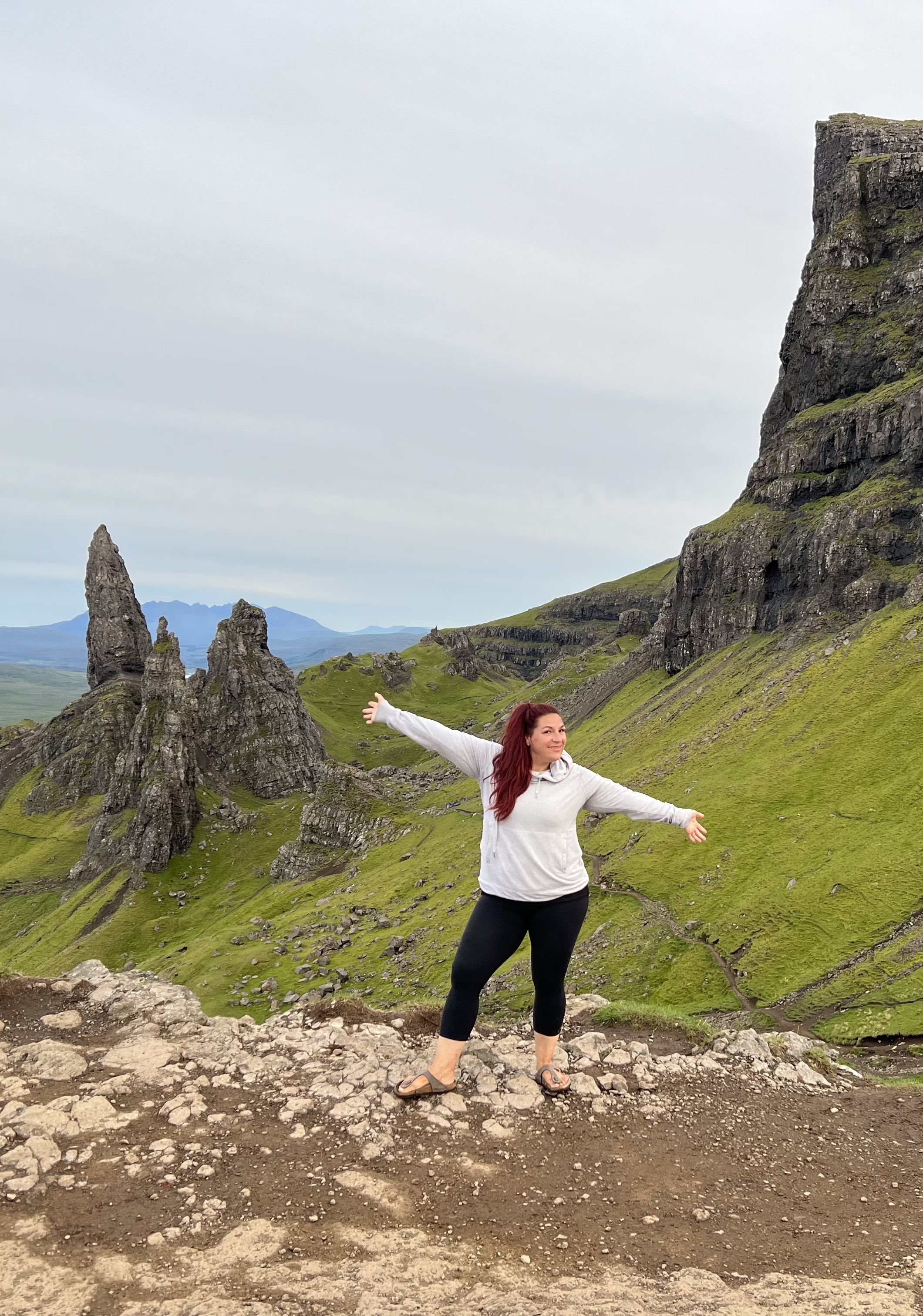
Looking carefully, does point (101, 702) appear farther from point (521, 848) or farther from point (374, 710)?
point (521, 848)

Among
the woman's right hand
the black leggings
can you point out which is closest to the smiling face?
the black leggings

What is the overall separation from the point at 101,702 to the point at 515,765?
177 m

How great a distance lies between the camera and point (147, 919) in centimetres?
10206

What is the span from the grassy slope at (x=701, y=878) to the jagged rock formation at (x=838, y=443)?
903cm

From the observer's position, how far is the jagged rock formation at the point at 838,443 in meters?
93.2

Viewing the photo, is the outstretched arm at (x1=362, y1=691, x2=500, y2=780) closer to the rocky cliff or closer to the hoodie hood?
the hoodie hood

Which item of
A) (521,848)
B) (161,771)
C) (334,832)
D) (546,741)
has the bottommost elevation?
(334,832)

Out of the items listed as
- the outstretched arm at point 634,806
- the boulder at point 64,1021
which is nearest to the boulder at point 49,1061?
the boulder at point 64,1021

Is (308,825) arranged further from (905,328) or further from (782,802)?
(905,328)

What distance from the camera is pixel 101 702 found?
16425cm

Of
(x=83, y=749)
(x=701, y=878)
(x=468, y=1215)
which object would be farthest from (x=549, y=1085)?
(x=83, y=749)

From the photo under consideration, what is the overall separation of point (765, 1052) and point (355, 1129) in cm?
895

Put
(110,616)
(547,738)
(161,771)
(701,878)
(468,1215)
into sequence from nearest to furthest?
1. (468,1215)
2. (547,738)
3. (701,878)
4. (161,771)
5. (110,616)

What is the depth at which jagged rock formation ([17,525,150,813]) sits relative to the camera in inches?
6181
